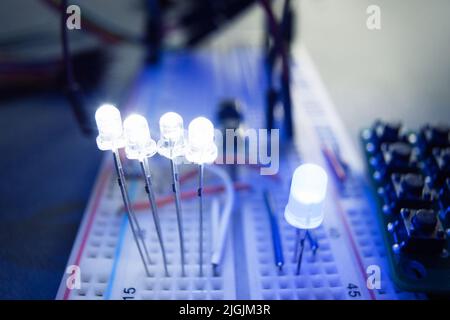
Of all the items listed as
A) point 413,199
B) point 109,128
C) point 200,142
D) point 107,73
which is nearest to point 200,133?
point 200,142

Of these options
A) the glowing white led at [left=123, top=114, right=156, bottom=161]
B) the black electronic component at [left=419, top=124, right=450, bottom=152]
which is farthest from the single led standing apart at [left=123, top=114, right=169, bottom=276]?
the black electronic component at [left=419, top=124, right=450, bottom=152]

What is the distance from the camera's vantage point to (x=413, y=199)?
2.42 ft

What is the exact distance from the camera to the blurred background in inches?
33.0

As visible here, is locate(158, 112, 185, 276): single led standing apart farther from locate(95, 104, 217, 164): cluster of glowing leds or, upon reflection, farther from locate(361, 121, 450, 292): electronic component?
locate(361, 121, 450, 292): electronic component

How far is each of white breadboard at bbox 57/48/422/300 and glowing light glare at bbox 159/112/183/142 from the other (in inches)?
10.2

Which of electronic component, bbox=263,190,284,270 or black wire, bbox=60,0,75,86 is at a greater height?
black wire, bbox=60,0,75,86

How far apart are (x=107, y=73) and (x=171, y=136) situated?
728 millimetres

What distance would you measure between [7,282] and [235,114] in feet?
1.89

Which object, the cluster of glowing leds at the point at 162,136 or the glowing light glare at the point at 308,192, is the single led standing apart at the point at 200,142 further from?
the glowing light glare at the point at 308,192

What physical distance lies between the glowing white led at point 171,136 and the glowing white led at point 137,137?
19mm

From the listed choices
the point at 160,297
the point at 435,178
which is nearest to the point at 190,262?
the point at 160,297

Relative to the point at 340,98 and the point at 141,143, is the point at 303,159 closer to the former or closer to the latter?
the point at 340,98

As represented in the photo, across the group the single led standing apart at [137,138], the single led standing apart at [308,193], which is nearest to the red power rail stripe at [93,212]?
the single led standing apart at [137,138]

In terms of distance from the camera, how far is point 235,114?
1000 millimetres
